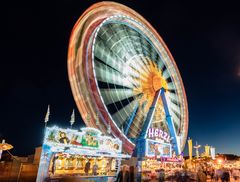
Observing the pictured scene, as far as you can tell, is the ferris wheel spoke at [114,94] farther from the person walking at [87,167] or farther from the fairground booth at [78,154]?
the person walking at [87,167]

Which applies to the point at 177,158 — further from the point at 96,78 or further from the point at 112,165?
the point at 96,78

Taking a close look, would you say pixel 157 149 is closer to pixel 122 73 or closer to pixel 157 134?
pixel 157 134

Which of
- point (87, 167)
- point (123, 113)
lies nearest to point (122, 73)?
point (123, 113)

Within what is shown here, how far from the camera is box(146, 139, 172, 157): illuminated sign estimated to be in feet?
70.3

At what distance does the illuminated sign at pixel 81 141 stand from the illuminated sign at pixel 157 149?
14.8ft

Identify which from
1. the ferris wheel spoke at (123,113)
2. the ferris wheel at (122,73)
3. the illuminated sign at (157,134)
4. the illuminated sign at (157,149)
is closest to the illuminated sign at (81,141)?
the ferris wheel at (122,73)

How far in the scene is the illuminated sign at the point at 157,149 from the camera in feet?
70.3

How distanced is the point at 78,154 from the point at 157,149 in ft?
34.5

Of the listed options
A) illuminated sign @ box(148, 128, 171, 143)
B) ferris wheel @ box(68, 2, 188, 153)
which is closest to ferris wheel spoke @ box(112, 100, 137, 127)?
ferris wheel @ box(68, 2, 188, 153)

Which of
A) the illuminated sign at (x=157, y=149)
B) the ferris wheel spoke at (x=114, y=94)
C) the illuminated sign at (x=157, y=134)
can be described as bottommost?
the illuminated sign at (x=157, y=149)

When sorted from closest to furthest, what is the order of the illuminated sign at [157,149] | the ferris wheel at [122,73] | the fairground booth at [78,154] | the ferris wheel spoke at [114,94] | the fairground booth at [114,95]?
the fairground booth at [78,154]
the fairground booth at [114,95]
the ferris wheel at [122,73]
the ferris wheel spoke at [114,94]
the illuminated sign at [157,149]

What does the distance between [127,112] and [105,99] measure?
3064 mm

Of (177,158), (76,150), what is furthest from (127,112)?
(177,158)

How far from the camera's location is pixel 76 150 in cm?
1486
